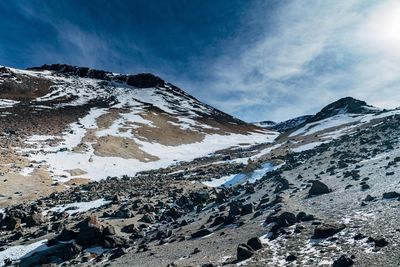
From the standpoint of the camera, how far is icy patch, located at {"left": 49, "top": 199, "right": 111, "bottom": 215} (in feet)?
133

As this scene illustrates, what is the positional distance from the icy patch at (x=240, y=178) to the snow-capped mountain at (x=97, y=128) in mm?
23196

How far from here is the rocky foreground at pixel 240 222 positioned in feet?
59.0

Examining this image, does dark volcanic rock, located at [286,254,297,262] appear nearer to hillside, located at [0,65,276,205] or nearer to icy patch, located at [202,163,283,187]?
icy patch, located at [202,163,283,187]

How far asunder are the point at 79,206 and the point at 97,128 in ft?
213

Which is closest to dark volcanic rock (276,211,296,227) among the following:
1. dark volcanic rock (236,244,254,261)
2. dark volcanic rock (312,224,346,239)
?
dark volcanic rock (312,224,346,239)

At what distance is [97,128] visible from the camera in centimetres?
10425

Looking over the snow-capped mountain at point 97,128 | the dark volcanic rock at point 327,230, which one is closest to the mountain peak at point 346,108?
the snow-capped mountain at point 97,128

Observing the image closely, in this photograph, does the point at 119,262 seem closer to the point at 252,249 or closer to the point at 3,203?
the point at 252,249

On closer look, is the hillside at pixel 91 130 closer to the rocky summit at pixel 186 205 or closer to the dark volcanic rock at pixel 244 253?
the rocky summit at pixel 186 205

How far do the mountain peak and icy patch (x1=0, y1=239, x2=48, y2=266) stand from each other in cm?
10762

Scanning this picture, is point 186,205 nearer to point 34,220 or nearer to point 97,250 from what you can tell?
point 97,250

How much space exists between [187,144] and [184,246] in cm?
8713

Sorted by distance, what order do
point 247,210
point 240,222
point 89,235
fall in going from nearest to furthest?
Result: 1. point 240,222
2. point 89,235
3. point 247,210

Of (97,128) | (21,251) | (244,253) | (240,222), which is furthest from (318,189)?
(97,128)
